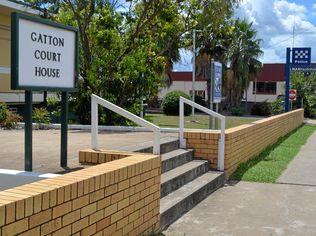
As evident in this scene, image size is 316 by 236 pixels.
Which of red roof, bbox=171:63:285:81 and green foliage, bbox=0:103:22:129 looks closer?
green foliage, bbox=0:103:22:129

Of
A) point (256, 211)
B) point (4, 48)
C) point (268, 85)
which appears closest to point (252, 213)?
point (256, 211)

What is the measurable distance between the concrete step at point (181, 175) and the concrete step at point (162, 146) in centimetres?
37

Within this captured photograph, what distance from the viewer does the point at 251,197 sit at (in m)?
7.75

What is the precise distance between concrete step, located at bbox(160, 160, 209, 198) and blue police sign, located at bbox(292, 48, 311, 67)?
22.0 meters

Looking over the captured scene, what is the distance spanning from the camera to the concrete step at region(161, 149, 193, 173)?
23.5ft

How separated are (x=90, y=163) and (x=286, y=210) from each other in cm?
285

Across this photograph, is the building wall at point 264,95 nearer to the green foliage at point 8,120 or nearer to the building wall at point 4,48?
the building wall at point 4,48

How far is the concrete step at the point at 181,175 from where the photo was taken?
21.5 ft

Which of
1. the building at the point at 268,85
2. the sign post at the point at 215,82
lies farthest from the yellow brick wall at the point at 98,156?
the building at the point at 268,85

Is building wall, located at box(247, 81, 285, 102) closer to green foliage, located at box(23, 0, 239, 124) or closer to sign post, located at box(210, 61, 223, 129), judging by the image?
green foliage, located at box(23, 0, 239, 124)

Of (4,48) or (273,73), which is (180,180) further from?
(273,73)

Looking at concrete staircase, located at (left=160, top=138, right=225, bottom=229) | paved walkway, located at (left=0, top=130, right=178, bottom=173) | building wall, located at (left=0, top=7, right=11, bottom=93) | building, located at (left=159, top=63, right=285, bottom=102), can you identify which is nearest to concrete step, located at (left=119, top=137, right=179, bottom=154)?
concrete staircase, located at (left=160, top=138, right=225, bottom=229)

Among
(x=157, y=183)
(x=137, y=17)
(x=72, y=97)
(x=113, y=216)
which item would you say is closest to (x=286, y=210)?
(x=157, y=183)

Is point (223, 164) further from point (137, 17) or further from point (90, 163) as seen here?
point (137, 17)
